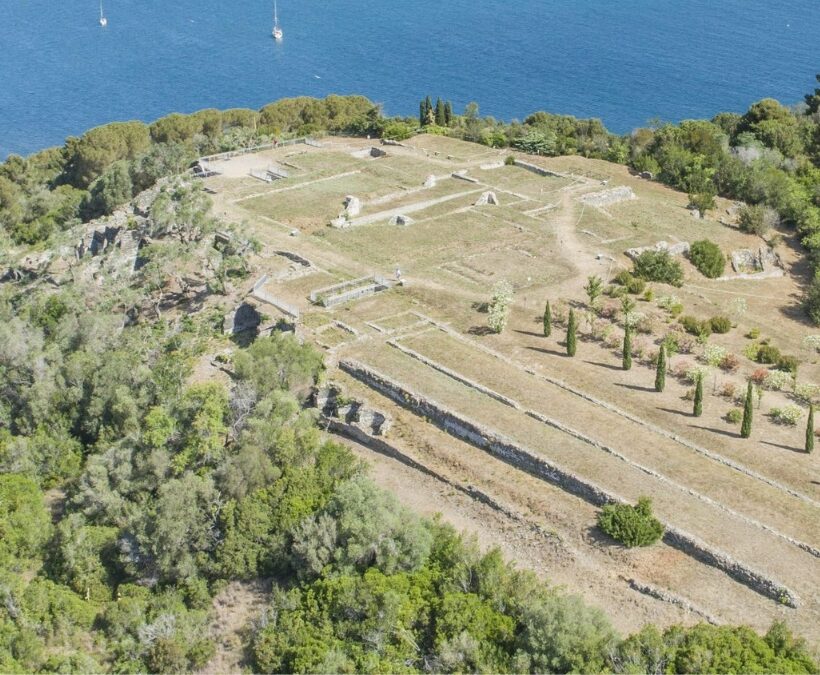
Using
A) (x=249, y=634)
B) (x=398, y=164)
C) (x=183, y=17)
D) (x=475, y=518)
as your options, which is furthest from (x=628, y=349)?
(x=183, y=17)

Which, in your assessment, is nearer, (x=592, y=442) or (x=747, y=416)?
(x=592, y=442)

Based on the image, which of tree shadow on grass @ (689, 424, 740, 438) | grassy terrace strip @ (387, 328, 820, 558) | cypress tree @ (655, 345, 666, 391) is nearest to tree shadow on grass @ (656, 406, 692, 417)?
tree shadow on grass @ (689, 424, 740, 438)

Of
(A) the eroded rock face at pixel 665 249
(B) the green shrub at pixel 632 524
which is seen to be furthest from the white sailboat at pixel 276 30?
(B) the green shrub at pixel 632 524

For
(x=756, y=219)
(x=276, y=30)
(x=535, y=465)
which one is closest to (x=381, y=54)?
(x=276, y=30)

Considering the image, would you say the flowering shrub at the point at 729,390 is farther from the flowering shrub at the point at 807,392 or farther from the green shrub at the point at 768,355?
the green shrub at the point at 768,355

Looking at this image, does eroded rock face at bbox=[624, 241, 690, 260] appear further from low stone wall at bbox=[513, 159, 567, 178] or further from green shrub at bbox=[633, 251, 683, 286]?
low stone wall at bbox=[513, 159, 567, 178]

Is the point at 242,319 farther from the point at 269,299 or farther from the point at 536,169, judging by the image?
the point at 536,169

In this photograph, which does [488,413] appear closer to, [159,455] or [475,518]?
[475,518]
